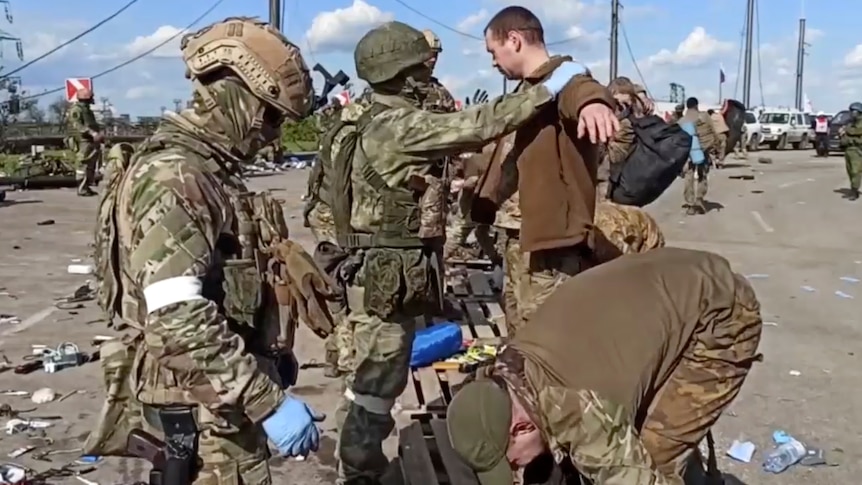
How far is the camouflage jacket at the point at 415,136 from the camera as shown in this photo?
4.34m

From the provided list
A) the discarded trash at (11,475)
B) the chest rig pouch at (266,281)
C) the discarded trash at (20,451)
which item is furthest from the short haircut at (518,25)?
the discarded trash at (20,451)

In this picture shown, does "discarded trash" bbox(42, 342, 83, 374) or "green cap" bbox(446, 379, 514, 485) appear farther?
"discarded trash" bbox(42, 342, 83, 374)

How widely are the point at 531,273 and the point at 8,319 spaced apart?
19.4 feet

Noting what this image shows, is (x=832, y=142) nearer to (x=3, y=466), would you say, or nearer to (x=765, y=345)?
(x=765, y=345)

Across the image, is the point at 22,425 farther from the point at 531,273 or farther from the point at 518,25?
the point at 518,25

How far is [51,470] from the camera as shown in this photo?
5555mm

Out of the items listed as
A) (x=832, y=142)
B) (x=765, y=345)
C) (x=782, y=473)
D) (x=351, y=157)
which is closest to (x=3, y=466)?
(x=351, y=157)

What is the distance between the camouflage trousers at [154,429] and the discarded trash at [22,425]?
10.4 feet

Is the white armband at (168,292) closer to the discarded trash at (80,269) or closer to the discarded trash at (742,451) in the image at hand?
the discarded trash at (742,451)

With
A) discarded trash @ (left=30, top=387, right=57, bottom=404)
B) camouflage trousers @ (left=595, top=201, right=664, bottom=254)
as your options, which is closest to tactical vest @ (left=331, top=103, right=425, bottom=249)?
camouflage trousers @ (left=595, top=201, right=664, bottom=254)

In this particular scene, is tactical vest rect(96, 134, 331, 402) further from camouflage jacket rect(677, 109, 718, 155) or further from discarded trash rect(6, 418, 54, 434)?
camouflage jacket rect(677, 109, 718, 155)

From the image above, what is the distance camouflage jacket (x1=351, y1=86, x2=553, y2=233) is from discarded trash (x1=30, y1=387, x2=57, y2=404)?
9.74 feet

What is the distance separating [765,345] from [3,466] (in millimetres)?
5707

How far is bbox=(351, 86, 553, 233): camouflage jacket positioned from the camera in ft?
14.3
